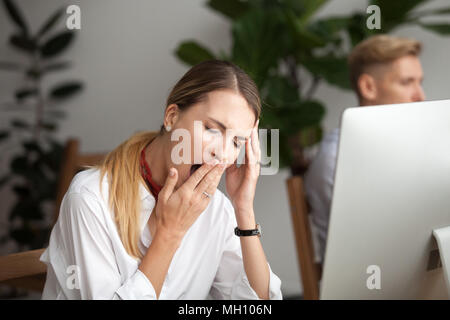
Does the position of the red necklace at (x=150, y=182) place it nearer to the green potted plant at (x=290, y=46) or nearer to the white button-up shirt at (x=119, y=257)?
the white button-up shirt at (x=119, y=257)

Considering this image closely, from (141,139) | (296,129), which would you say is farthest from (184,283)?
(296,129)

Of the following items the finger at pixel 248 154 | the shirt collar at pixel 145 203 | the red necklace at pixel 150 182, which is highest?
the finger at pixel 248 154

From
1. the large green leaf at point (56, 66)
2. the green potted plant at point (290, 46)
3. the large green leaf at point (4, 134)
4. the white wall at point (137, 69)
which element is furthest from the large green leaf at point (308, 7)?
the large green leaf at point (4, 134)

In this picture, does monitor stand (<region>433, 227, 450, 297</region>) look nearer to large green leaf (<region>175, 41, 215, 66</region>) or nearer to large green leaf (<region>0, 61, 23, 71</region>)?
large green leaf (<region>175, 41, 215, 66</region>)

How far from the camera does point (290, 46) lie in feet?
5.58

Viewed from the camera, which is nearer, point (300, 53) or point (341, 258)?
point (341, 258)

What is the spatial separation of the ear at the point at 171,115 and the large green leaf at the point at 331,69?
995 mm

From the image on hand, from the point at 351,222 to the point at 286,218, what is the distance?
1.48m

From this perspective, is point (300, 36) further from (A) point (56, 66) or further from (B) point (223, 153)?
(A) point (56, 66)

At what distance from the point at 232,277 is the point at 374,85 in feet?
2.55

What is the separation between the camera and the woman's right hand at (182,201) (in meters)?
0.71

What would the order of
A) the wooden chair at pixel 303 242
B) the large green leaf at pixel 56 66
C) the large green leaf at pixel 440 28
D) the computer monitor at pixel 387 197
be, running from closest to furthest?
the computer monitor at pixel 387 197, the wooden chair at pixel 303 242, the large green leaf at pixel 440 28, the large green leaf at pixel 56 66

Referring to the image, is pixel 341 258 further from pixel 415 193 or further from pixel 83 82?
pixel 83 82
